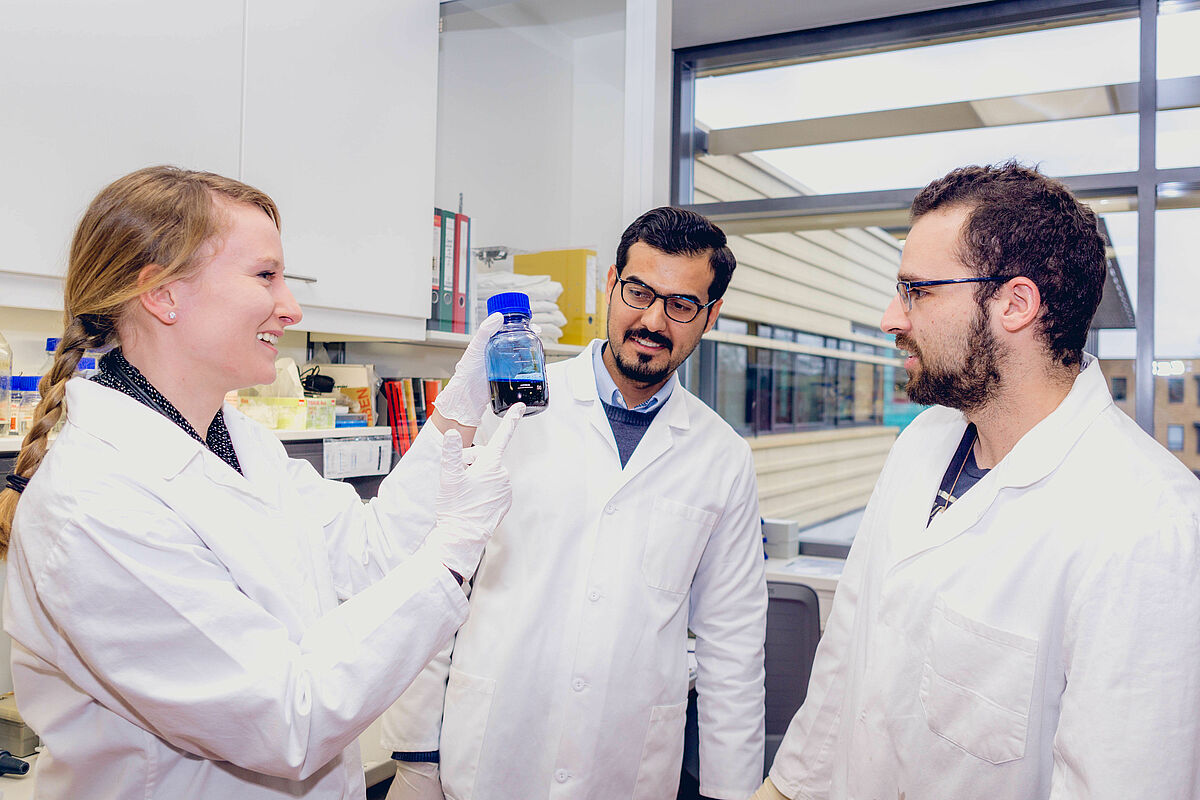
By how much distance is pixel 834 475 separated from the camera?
143 inches

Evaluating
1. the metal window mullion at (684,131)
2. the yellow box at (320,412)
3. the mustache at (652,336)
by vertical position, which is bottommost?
the yellow box at (320,412)

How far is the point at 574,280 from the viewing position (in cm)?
267

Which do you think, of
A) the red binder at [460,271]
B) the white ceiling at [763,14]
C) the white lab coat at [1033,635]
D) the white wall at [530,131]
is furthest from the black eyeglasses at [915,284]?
the white ceiling at [763,14]

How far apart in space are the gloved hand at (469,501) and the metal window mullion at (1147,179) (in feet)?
8.40

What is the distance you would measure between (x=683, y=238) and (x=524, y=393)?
1.69 ft

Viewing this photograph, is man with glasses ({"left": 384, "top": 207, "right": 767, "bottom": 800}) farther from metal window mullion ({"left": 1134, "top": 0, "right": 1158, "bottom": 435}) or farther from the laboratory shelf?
metal window mullion ({"left": 1134, "top": 0, "right": 1158, "bottom": 435})

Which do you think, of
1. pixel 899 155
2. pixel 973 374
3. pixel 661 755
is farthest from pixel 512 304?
pixel 899 155

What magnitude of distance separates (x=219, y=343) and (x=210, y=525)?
0.23m

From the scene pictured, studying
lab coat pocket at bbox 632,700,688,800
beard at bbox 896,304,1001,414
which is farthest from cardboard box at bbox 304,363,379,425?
beard at bbox 896,304,1001,414

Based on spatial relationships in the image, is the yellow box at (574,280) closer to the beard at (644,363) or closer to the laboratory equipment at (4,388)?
the beard at (644,363)

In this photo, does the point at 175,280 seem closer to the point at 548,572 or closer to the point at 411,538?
the point at 411,538

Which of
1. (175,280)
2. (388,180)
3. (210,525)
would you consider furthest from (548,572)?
(388,180)

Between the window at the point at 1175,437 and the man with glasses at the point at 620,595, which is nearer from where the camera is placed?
the man with glasses at the point at 620,595

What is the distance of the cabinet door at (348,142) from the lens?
1864mm
